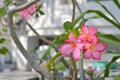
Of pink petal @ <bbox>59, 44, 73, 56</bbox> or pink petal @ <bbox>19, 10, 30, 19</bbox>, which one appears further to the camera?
pink petal @ <bbox>19, 10, 30, 19</bbox>

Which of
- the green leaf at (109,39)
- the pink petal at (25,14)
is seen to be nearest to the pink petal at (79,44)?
the green leaf at (109,39)

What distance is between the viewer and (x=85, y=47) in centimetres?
94

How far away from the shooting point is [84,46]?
95 cm

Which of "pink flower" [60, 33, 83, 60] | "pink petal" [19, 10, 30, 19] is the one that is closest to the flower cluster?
"pink flower" [60, 33, 83, 60]

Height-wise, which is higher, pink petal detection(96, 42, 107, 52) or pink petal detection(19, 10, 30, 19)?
pink petal detection(19, 10, 30, 19)

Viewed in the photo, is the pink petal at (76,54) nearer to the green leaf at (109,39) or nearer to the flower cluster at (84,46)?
the flower cluster at (84,46)

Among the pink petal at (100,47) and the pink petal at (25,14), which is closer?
the pink petal at (100,47)

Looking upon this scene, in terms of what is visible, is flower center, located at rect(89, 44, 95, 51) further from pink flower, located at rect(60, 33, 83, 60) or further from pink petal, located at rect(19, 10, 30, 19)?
pink petal, located at rect(19, 10, 30, 19)

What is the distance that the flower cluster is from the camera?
3.11 feet

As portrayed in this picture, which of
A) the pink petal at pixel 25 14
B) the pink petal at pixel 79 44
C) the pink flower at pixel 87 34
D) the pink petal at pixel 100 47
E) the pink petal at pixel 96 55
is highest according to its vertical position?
the pink petal at pixel 25 14

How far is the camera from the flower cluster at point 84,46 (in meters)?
0.95

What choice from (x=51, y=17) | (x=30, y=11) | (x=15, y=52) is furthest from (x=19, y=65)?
(x=30, y=11)

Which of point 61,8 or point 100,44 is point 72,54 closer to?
point 100,44

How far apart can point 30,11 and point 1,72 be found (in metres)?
4.51
